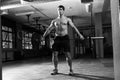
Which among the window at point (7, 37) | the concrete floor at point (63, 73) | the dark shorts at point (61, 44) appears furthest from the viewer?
the window at point (7, 37)

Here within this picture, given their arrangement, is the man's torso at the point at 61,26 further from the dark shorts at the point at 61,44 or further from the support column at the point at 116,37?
A: the support column at the point at 116,37

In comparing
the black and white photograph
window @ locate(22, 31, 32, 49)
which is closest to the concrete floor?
the black and white photograph

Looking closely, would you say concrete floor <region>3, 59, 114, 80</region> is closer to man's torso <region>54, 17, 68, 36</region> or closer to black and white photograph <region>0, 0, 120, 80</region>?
black and white photograph <region>0, 0, 120, 80</region>

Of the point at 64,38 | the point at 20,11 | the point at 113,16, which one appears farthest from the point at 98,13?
the point at 113,16

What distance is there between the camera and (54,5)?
7.39 meters

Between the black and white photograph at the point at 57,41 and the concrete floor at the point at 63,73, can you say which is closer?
the concrete floor at the point at 63,73

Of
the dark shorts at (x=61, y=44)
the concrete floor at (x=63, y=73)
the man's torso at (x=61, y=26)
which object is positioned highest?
the man's torso at (x=61, y=26)

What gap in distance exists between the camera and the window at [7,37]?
29.8 feet

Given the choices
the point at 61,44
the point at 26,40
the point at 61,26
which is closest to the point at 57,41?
the point at 61,44

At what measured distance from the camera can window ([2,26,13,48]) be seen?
29.8 ft

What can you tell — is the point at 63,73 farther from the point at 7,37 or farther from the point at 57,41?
the point at 7,37

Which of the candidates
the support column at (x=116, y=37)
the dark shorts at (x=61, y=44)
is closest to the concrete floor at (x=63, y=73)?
the dark shorts at (x=61, y=44)

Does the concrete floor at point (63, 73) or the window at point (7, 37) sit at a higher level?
the window at point (7, 37)

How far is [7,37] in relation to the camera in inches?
375
